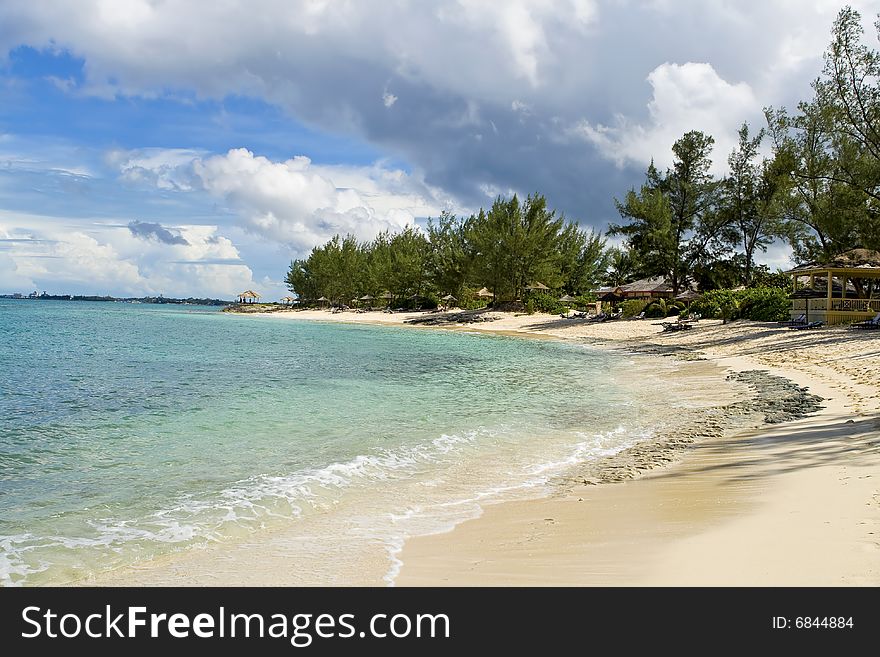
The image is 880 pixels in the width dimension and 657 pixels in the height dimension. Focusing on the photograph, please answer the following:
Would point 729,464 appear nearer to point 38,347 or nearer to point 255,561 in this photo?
point 255,561

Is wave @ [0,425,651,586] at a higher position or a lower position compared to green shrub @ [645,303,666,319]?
lower

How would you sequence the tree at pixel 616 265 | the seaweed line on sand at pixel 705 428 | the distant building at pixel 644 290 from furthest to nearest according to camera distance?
the tree at pixel 616 265
the distant building at pixel 644 290
the seaweed line on sand at pixel 705 428

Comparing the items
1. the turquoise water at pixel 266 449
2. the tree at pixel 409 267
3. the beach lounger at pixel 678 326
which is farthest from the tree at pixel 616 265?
the turquoise water at pixel 266 449

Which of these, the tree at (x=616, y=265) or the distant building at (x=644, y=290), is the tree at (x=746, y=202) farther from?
the tree at (x=616, y=265)

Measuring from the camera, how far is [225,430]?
1202 centimetres

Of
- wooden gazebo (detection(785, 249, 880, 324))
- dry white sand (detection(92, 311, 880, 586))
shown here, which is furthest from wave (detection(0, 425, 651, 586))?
wooden gazebo (detection(785, 249, 880, 324))

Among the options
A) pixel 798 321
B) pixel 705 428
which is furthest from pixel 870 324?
pixel 705 428
